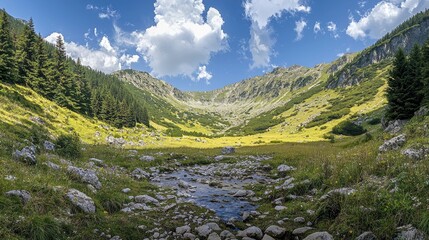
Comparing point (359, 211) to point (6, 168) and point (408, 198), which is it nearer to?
point (408, 198)

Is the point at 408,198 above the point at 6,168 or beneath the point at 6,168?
A: above

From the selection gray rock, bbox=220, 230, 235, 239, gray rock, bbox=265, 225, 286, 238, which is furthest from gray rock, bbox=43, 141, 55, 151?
gray rock, bbox=265, 225, 286, 238

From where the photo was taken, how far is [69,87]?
86.6 m

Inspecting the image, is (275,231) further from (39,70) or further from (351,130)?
(351,130)

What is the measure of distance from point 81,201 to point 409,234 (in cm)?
1092

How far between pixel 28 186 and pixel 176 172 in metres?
20.1

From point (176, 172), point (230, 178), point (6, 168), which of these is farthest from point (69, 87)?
point (6, 168)

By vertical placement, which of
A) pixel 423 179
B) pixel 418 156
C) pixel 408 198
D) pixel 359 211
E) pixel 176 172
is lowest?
pixel 176 172

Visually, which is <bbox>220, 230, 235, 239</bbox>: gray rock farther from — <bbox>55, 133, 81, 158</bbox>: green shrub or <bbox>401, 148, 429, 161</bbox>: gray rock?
<bbox>55, 133, 81, 158</bbox>: green shrub

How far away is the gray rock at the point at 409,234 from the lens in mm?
7016

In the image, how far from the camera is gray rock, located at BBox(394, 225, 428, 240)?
702cm

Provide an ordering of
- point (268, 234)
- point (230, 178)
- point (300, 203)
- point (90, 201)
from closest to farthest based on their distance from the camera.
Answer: point (268, 234) → point (90, 201) → point (300, 203) → point (230, 178)

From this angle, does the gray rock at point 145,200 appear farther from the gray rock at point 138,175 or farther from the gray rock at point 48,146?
the gray rock at point 48,146

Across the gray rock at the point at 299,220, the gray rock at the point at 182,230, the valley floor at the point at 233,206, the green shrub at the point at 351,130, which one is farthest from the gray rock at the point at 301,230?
the green shrub at the point at 351,130
